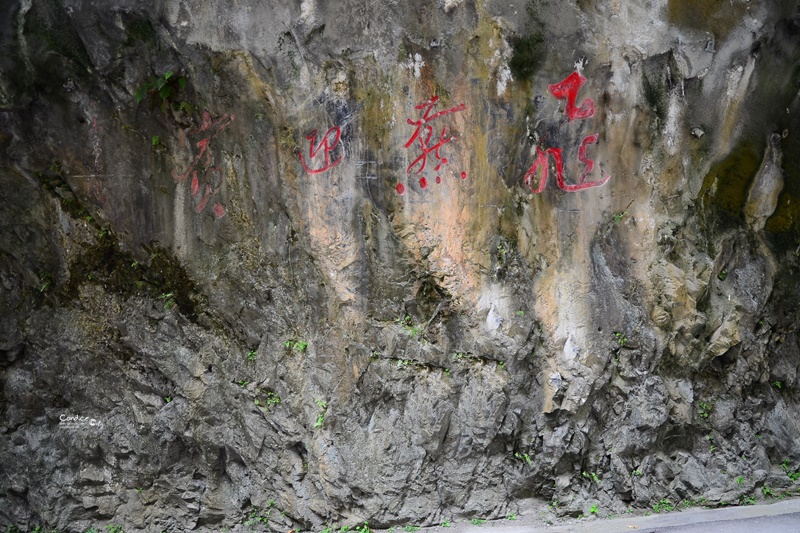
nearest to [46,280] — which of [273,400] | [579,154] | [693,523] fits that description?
[273,400]

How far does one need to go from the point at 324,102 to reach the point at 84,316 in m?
3.30

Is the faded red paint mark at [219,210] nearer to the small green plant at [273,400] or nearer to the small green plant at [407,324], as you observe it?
the small green plant at [273,400]

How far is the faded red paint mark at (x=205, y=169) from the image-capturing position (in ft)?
21.0

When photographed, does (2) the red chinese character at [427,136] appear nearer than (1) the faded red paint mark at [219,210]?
Yes

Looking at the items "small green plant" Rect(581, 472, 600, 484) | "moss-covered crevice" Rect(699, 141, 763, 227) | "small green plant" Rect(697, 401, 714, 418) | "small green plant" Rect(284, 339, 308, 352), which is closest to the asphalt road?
"small green plant" Rect(581, 472, 600, 484)

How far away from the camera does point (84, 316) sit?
22.2 feet

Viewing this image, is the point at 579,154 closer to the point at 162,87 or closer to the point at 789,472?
the point at 789,472

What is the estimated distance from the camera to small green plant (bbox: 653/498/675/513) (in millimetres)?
6441

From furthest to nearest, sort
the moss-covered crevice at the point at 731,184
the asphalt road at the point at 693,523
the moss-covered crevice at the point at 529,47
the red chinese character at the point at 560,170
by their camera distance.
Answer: the moss-covered crevice at the point at 731,184
the red chinese character at the point at 560,170
the moss-covered crevice at the point at 529,47
the asphalt road at the point at 693,523

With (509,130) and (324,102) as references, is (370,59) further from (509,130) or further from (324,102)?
(509,130)

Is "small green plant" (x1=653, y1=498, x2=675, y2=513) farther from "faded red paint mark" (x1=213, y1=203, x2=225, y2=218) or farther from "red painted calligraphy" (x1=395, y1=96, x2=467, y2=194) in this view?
"faded red paint mark" (x1=213, y1=203, x2=225, y2=218)

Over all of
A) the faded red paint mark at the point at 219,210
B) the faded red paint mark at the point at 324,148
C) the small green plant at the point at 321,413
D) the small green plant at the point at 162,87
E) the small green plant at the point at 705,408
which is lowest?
the small green plant at the point at 705,408

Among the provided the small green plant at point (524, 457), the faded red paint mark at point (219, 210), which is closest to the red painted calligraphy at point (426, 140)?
the faded red paint mark at point (219, 210)

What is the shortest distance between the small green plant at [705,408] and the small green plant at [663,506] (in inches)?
36.4
